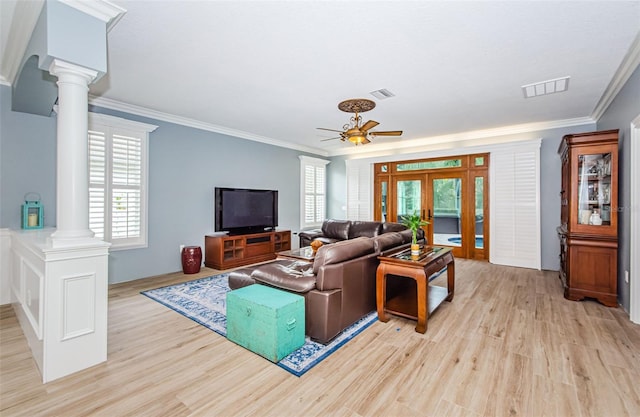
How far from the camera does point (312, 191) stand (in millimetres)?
8078

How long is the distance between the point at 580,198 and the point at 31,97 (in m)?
6.68

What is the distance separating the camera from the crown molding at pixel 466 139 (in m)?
5.34

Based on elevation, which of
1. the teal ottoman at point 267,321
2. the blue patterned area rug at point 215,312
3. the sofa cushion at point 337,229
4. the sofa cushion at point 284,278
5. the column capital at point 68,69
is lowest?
the blue patterned area rug at point 215,312

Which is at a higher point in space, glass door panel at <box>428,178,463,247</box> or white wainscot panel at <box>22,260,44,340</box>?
glass door panel at <box>428,178,463,247</box>

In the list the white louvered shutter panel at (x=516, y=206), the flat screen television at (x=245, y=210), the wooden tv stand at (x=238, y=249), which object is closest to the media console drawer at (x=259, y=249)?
the wooden tv stand at (x=238, y=249)

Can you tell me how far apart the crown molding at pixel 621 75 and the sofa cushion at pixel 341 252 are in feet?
10.1

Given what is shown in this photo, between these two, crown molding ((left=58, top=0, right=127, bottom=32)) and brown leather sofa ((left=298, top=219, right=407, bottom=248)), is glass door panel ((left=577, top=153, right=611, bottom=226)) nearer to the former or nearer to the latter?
brown leather sofa ((left=298, top=219, right=407, bottom=248))

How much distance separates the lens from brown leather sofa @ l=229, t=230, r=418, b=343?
2.57 metres

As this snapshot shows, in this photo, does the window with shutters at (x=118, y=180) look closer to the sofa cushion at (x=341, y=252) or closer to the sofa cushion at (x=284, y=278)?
the sofa cushion at (x=284, y=278)

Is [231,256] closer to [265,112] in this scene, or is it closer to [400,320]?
[265,112]

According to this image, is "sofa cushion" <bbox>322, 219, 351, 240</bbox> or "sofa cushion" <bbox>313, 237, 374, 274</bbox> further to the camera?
"sofa cushion" <bbox>322, 219, 351, 240</bbox>

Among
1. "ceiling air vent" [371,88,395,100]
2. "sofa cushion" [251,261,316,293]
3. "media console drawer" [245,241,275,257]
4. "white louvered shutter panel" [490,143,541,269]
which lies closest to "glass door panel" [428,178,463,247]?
"white louvered shutter panel" [490,143,541,269]

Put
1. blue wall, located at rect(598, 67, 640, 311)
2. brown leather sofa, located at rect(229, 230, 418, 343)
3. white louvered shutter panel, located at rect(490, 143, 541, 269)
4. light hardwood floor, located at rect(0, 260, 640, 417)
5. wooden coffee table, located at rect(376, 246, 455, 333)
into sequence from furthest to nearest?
1. white louvered shutter panel, located at rect(490, 143, 541, 269)
2. blue wall, located at rect(598, 67, 640, 311)
3. wooden coffee table, located at rect(376, 246, 455, 333)
4. brown leather sofa, located at rect(229, 230, 418, 343)
5. light hardwood floor, located at rect(0, 260, 640, 417)

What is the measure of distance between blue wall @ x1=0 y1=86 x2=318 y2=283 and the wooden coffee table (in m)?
3.77
